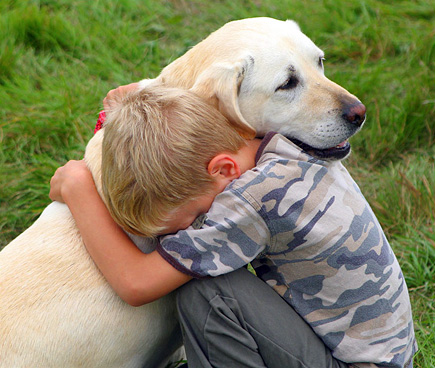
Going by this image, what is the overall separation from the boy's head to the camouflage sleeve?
0.10 m

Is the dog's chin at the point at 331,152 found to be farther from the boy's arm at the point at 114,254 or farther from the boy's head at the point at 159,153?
the boy's arm at the point at 114,254

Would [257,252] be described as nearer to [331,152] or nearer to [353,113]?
[331,152]

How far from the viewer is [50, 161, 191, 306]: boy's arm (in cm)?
189

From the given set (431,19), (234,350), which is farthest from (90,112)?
(431,19)

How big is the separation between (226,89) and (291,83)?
0.84 ft

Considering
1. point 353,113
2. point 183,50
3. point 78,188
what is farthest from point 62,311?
point 183,50

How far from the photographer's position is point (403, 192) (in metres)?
3.18

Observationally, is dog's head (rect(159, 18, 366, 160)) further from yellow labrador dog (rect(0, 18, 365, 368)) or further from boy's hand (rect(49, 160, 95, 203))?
boy's hand (rect(49, 160, 95, 203))

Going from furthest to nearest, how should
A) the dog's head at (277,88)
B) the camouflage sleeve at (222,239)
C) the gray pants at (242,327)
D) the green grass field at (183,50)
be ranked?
the green grass field at (183,50) < the dog's head at (277,88) < the gray pants at (242,327) < the camouflage sleeve at (222,239)

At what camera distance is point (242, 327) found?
6.29ft

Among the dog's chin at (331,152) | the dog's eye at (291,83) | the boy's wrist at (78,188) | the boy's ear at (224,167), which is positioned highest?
the dog's eye at (291,83)

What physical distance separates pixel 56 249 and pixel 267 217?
0.77m

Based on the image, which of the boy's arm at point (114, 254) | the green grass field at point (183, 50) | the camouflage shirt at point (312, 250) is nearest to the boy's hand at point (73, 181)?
the boy's arm at point (114, 254)

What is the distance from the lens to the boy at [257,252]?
6.01ft
